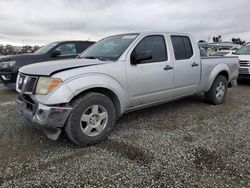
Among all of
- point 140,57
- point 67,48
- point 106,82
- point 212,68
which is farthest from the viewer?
point 67,48

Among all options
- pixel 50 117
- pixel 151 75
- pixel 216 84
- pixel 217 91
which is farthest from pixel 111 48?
pixel 217 91

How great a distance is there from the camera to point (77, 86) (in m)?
3.17

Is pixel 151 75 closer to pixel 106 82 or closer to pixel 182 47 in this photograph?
pixel 106 82

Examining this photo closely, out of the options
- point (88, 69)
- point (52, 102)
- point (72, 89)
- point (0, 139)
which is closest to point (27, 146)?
point (0, 139)

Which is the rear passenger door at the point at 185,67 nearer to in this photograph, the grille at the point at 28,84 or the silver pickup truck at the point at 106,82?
the silver pickup truck at the point at 106,82

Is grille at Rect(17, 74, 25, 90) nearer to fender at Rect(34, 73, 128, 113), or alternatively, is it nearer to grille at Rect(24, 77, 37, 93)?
grille at Rect(24, 77, 37, 93)

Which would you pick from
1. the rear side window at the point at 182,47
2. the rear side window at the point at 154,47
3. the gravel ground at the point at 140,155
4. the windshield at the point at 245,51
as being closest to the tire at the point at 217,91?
the gravel ground at the point at 140,155

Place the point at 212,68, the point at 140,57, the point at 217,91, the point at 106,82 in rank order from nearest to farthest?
1. the point at 106,82
2. the point at 140,57
3. the point at 212,68
4. the point at 217,91

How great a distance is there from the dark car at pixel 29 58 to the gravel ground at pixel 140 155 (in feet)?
7.50

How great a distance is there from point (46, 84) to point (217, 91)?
4.32 meters

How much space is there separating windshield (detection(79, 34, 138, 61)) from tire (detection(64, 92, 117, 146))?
0.83 metres

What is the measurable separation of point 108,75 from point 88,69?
0.34 metres

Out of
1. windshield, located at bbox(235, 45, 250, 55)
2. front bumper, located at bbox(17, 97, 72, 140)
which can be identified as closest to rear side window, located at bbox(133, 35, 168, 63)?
front bumper, located at bbox(17, 97, 72, 140)

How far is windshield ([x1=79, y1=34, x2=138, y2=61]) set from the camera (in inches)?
157
